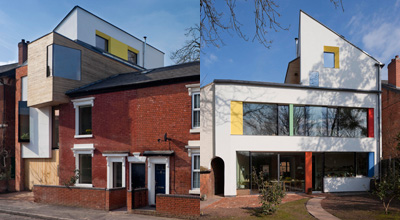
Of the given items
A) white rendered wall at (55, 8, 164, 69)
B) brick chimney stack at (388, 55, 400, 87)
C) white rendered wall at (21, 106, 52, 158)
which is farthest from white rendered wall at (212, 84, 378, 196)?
white rendered wall at (21, 106, 52, 158)

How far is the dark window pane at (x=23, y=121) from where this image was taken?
5352 millimetres

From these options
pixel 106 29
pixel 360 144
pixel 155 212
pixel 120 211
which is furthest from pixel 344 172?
pixel 106 29

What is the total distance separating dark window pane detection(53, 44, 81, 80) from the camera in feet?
18.3

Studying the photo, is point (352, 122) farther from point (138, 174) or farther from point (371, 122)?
point (138, 174)

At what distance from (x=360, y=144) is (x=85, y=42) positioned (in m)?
5.36

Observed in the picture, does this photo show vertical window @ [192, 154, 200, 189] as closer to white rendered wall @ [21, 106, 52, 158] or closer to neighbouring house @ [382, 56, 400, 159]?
neighbouring house @ [382, 56, 400, 159]

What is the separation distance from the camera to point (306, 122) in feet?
6.86

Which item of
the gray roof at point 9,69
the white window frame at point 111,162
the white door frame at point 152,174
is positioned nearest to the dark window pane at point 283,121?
the white door frame at point 152,174

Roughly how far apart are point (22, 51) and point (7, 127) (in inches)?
62.6

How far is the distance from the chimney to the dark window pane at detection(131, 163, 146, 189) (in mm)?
3027

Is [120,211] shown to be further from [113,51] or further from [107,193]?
[113,51]

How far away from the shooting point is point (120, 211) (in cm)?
501

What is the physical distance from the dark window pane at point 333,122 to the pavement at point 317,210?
51 cm

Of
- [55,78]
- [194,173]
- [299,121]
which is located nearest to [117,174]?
[55,78]
